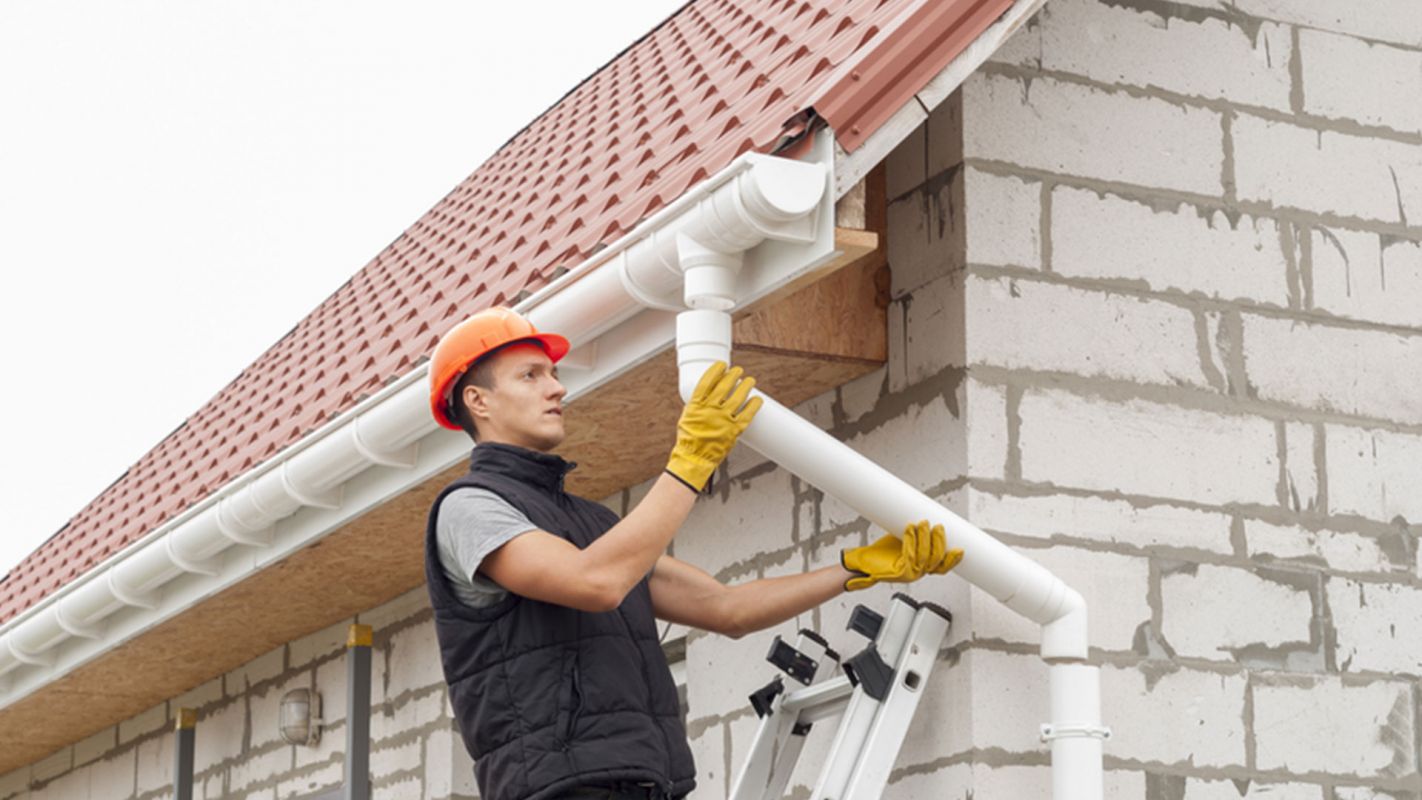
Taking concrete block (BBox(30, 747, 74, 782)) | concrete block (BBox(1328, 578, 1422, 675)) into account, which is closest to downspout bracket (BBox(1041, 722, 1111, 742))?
concrete block (BBox(1328, 578, 1422, 675))

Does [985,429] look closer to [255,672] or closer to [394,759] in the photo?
[394,759]

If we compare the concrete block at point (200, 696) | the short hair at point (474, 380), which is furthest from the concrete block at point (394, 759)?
the short hair at point (474, 380)

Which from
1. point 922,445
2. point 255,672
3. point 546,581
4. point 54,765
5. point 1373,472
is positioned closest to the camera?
point 546,581

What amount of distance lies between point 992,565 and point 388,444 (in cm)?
181

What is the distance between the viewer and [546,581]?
13.7 feet

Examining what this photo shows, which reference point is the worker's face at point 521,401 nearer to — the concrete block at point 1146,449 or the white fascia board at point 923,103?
the white fascia board at point 923,103

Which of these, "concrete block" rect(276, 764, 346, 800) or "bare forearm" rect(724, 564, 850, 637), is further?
"concrete block" rect(276, 764, 346, 800)

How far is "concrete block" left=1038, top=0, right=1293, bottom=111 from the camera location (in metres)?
5.50

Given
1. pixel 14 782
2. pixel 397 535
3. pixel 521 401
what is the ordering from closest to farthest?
pixel 521 401 < pixel 397 535 < pixel 14 782

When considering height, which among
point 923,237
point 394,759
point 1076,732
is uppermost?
point 923,237

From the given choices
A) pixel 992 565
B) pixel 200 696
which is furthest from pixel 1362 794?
pixel 200 696

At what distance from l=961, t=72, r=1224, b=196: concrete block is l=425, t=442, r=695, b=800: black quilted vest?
1.47 meters

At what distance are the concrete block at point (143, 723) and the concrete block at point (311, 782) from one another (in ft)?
4.20

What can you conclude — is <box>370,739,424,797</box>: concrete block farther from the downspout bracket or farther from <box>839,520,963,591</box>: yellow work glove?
the downspout bracket
